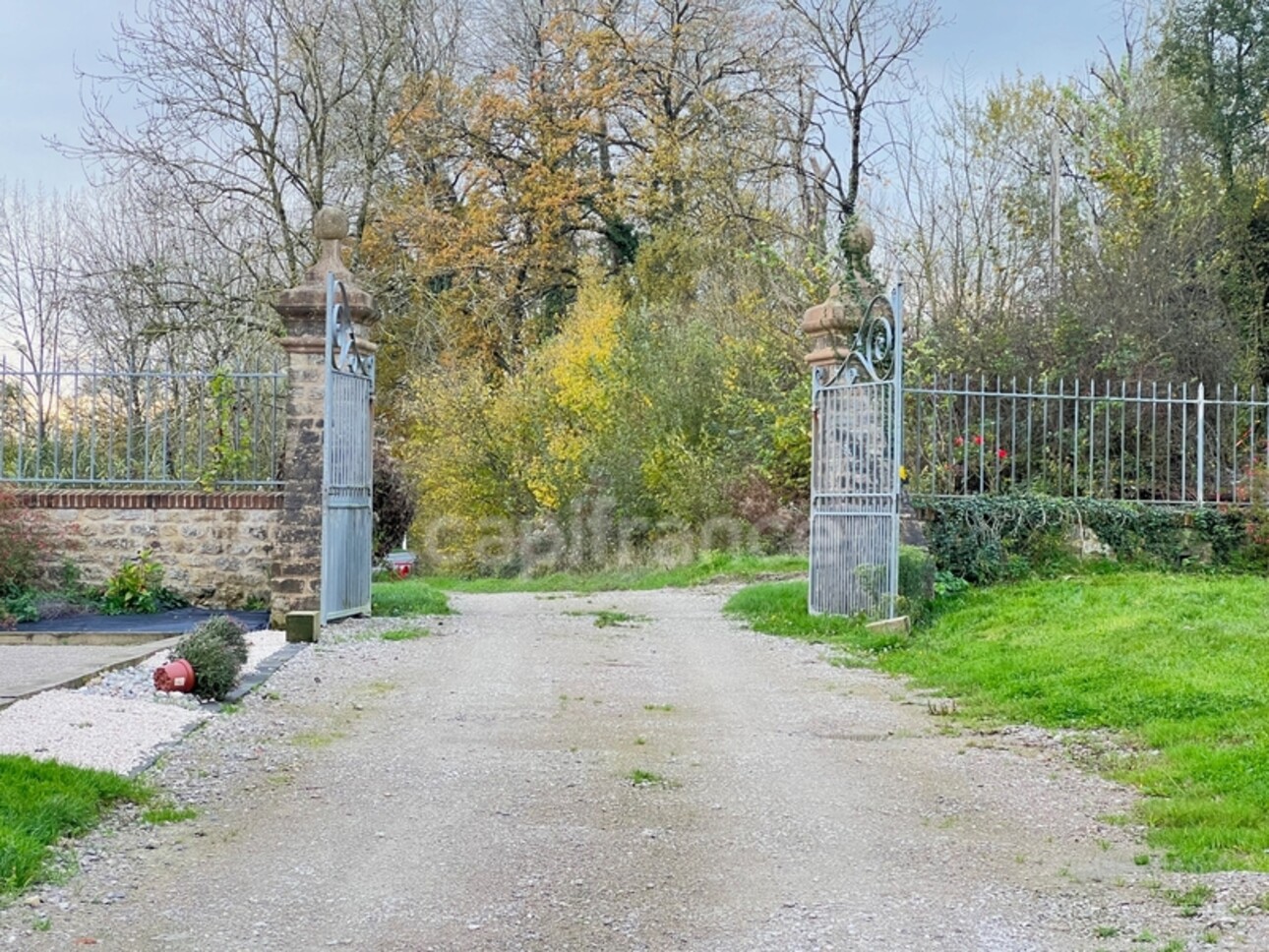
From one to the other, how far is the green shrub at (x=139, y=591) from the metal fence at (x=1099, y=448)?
734 centimetres

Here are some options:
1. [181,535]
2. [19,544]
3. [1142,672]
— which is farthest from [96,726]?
[19,544]

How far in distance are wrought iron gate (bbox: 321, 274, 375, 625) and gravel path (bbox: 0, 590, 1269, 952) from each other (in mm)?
3222

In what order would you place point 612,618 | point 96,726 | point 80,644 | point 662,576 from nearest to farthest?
point 96,726
point 80,644
point 612,618
point 662,576

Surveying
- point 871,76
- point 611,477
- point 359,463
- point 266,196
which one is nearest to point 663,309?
point 611,477

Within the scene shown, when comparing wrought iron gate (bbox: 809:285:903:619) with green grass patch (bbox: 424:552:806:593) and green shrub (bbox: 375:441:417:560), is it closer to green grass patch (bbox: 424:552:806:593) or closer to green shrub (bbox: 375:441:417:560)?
green grass patch (bbox: 424:552:806:593)

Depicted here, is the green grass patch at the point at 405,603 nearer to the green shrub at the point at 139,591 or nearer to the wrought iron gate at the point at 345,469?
the wrought iron gate at the point at 345,469

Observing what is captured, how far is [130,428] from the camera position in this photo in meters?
12.3

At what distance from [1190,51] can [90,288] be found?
1887 cm

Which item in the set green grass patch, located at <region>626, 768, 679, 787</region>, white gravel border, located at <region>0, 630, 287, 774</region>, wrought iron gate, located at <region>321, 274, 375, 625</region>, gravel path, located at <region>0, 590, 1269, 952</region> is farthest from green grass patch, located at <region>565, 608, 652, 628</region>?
green grass patch, located at <region>626, 768, 679, 787</region>

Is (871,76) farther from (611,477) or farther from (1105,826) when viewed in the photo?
(1105,826)

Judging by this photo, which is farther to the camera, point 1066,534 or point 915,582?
point 1066,534

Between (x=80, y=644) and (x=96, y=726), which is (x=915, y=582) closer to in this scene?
(x=80, y=644)

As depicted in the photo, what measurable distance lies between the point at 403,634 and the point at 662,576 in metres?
7.72

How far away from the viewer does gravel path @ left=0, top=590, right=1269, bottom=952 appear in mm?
3994
